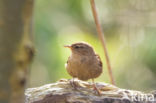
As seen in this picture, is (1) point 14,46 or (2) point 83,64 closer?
(1) point 14,46

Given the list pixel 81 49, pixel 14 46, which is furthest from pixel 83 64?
pixel 14 46

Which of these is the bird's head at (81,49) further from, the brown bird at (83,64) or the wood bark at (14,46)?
the wood bark at (14,46)

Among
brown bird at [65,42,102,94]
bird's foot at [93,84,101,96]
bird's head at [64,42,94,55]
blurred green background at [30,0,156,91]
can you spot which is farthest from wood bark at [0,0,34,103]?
blurred green background at [30,0,156,91]

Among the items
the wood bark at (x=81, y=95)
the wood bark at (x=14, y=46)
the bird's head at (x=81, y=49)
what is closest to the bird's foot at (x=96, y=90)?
the wood bark at (x=81, y=95)

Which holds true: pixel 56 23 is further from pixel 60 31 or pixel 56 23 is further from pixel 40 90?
pixel 40 90

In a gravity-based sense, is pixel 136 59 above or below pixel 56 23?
below

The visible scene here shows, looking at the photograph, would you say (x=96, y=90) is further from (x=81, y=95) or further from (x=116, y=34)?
(x=116, y=34)

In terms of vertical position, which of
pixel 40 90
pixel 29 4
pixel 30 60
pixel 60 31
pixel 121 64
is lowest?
pixel 30 60

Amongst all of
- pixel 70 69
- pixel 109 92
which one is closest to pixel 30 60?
pixel 109 92
